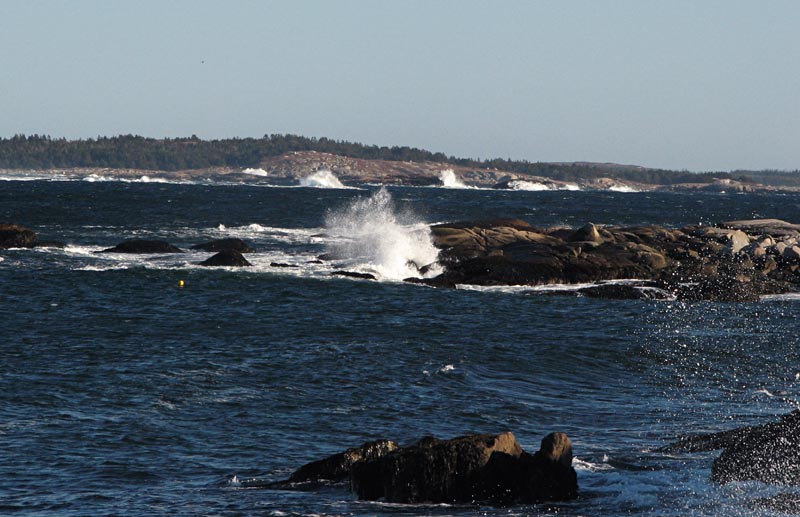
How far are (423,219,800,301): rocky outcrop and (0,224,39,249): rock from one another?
67.9 feet

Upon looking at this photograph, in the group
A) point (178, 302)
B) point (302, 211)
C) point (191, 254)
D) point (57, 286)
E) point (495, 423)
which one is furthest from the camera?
point (302, 211)

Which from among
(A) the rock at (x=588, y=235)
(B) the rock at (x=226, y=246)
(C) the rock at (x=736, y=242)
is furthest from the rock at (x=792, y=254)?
(B) the rock at (x=226, y=246)

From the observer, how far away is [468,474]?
1479cm

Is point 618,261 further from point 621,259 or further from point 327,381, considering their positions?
point 327,381

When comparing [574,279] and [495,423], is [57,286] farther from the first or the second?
[495,423]

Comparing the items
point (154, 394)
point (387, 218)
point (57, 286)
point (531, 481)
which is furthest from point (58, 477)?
point (387, 218)

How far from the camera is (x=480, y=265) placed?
140ft

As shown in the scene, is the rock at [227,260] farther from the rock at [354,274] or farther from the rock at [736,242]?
the rock at [736,242]

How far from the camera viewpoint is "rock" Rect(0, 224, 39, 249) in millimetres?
52375

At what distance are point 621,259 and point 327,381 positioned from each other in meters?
22.3

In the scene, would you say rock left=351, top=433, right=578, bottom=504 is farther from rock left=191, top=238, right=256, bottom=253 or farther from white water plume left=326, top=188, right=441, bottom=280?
rock left=191, top=238, right=256, bottom=253

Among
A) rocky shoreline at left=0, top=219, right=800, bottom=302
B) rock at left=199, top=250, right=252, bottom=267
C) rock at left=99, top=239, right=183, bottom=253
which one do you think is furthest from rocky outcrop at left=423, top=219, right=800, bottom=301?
rock at left=99, top=239, right=183, bottom=253

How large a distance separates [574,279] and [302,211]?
2282 inches

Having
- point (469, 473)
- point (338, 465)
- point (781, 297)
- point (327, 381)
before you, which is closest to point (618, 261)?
point (781, 297)
